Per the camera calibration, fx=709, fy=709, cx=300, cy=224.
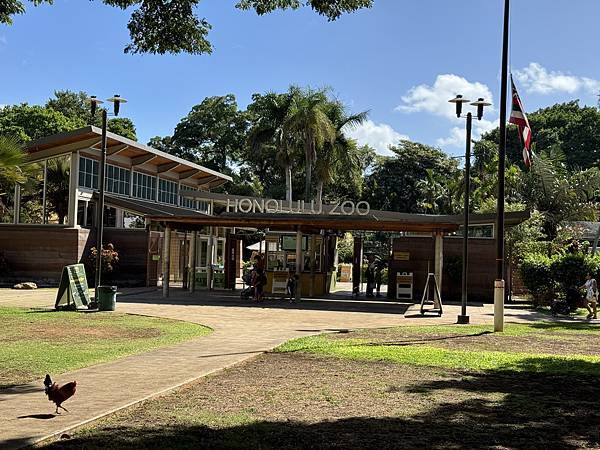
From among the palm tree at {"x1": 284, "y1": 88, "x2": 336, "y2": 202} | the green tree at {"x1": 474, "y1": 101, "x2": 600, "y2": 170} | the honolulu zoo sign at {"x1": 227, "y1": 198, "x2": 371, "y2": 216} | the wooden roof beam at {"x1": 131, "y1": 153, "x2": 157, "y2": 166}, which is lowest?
the honolulu zoo sign at {"x1": 227, "y1": 198, "x2": 371, "y2": 216}

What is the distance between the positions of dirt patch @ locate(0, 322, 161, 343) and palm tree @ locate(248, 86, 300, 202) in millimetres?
27611

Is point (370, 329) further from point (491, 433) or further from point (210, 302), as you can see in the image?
point (491, 433)

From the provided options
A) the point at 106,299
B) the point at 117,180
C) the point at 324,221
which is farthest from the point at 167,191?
the point at 106,299

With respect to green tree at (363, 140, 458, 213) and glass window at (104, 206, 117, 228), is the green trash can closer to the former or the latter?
glass window at (104, 206, 117, 228)

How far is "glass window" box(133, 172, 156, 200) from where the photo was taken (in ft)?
121

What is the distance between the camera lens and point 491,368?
11.0 meters

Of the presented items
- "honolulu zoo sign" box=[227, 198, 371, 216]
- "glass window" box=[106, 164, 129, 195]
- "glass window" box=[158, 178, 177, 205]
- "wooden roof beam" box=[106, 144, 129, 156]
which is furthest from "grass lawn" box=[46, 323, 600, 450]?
"glass window" box=[158, 178, 177, 205]

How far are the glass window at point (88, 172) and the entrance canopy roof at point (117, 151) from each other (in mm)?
719

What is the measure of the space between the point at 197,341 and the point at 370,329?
4.80m

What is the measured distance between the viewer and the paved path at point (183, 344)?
729cm

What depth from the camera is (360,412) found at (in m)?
7.64

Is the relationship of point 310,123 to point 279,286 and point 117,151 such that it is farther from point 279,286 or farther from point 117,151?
point 279,286

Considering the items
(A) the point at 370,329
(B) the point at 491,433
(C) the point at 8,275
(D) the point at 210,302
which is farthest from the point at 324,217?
(B) the point at 491,433

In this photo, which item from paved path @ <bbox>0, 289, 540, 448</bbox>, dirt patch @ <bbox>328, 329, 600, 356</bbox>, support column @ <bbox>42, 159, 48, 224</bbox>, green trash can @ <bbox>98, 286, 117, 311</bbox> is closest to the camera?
paved path @ <bbox>0, 289, 540, 448</bbox>
